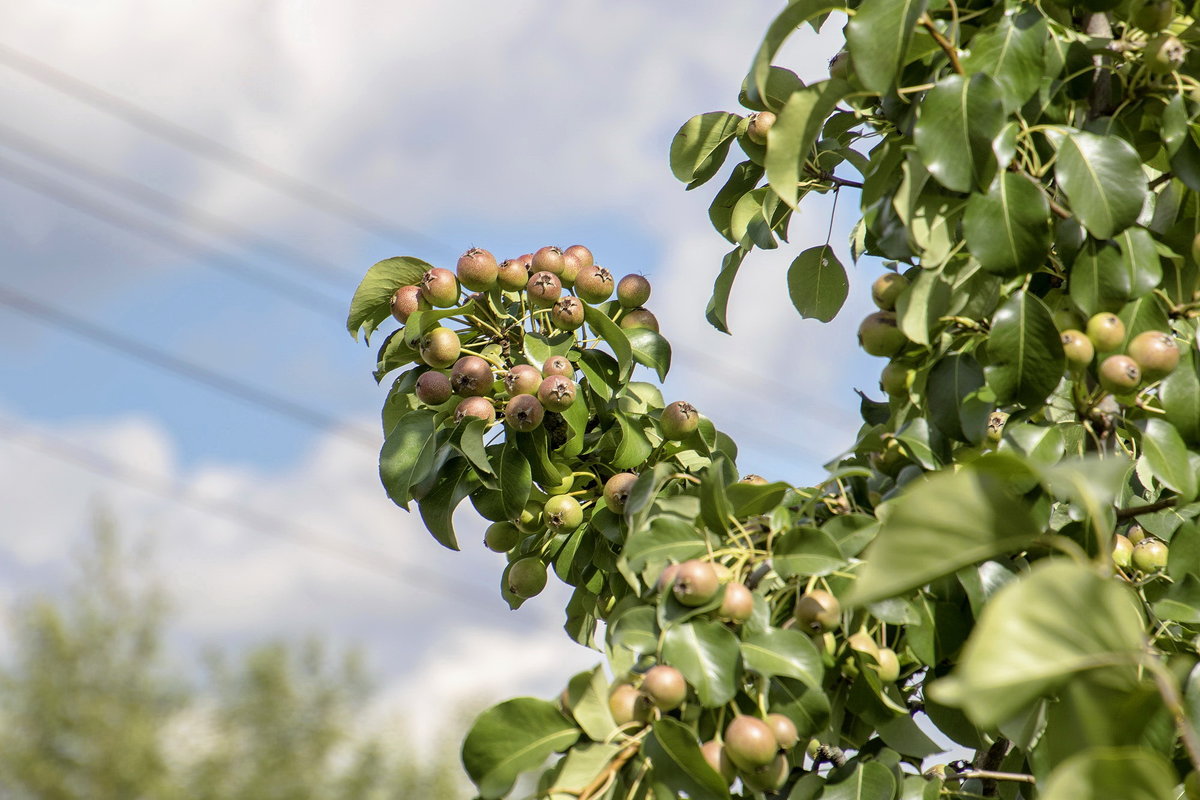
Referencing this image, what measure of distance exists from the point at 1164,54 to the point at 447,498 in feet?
2.75

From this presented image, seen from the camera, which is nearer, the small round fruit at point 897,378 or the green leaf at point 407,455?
the small round fruit at point 897,378

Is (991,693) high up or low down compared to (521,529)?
down

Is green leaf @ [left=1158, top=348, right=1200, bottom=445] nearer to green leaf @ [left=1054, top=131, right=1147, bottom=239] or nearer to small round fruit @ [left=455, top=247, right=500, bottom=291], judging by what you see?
green leaf @ [left=1054, top=131, right=1147, bottom=239]

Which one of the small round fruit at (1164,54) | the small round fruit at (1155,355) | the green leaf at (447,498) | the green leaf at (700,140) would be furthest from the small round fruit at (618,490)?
the small round fruit at (1164,54)

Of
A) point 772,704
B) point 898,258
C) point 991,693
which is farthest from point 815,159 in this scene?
point 991,693

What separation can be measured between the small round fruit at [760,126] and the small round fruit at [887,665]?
592 mm

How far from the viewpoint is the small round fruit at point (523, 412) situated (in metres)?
1.23

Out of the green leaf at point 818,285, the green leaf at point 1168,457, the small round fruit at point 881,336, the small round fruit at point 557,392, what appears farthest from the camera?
the green leaf at point 818,285

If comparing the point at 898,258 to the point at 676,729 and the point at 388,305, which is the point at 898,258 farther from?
the point at 388,305

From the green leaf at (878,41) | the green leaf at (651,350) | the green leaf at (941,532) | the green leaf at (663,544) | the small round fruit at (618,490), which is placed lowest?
the green leaf at (941,532)

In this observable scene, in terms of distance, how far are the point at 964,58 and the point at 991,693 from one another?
2.12 feet

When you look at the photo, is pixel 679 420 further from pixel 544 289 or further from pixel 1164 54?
pixel 1164 54

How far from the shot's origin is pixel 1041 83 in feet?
3.42

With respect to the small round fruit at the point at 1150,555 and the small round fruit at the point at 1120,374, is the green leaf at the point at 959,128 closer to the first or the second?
the small round fruit at the point at 1120,374
